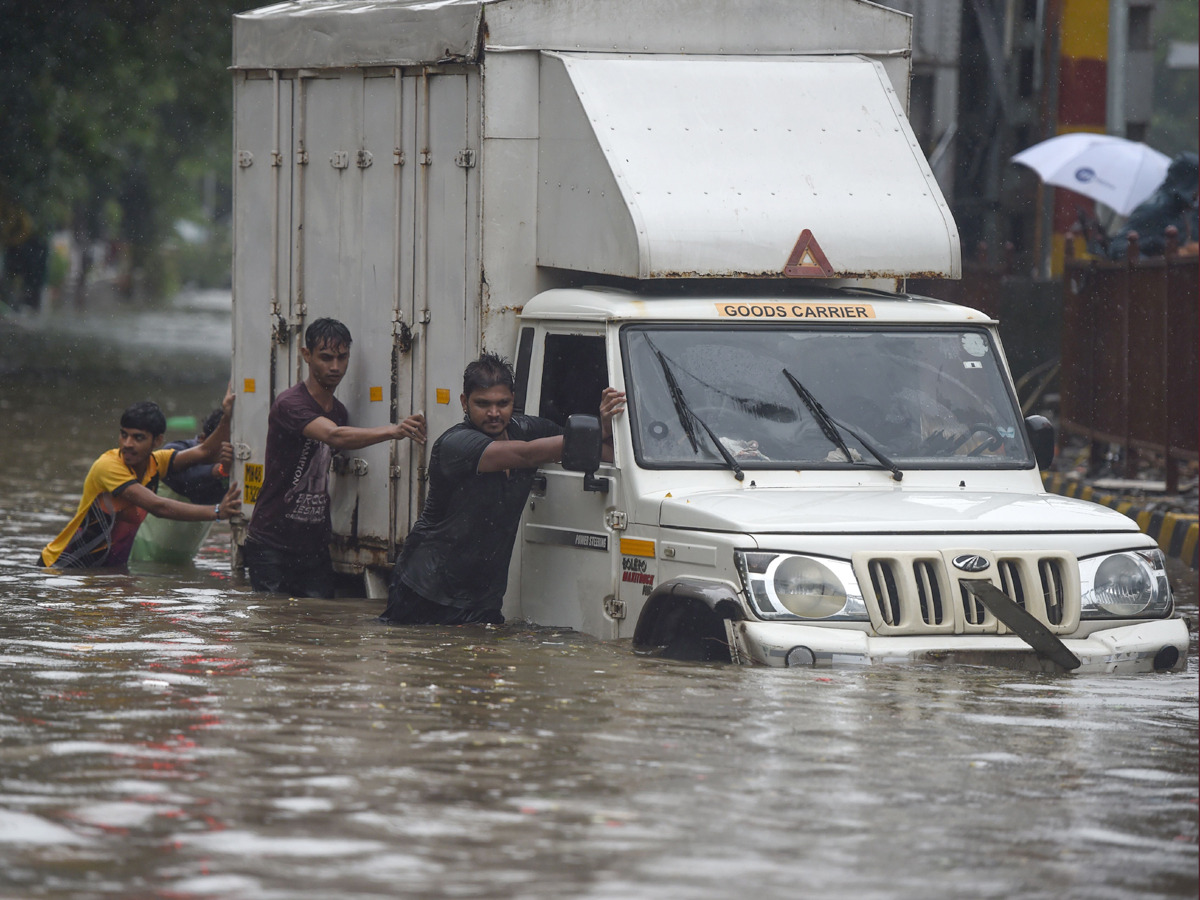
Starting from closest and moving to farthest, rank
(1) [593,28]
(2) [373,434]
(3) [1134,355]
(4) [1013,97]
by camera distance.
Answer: (1) [593,28], (2) [373,434], (3) [1134,355], (4) [1013,97]

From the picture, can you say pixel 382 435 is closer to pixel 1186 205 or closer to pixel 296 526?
pixel 296 526

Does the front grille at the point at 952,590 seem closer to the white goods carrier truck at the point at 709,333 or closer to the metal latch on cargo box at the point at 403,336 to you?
Answer: the white goods carrier truck at the point at 709,333

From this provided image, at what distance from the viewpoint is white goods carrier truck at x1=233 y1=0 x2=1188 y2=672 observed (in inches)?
287

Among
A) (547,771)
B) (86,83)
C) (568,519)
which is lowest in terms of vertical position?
(547,771)

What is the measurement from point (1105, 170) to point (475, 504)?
13065 mm

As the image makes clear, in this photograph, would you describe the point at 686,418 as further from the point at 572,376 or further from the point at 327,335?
the point at 327,335

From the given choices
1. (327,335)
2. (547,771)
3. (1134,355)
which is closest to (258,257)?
(327,335)

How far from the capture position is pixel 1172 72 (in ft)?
219

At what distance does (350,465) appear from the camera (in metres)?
9.48

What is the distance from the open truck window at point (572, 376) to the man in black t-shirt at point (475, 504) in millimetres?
105

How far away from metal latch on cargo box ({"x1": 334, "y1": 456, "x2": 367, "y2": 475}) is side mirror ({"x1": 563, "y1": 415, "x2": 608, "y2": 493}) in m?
2.05

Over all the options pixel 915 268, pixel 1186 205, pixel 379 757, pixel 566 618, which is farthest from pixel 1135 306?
pixel 379 757

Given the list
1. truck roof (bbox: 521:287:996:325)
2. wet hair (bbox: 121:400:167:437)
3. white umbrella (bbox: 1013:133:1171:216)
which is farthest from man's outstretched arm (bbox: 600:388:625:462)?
white umbrella (bbox: 1013:133:1171:216)

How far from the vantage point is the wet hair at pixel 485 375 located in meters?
8.06
